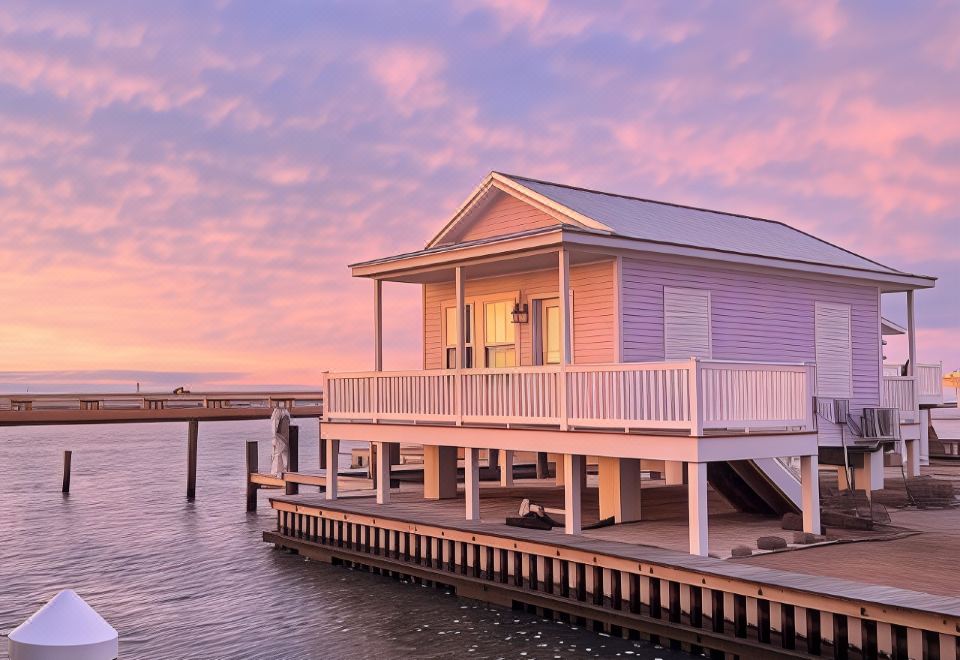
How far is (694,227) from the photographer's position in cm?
A: 2266

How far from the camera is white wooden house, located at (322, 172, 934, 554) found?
1617 cm

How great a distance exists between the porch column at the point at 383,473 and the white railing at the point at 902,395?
11.8 metres

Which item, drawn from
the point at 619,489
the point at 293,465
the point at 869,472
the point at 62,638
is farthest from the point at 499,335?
the point at 62,638

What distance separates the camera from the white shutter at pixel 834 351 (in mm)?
22828

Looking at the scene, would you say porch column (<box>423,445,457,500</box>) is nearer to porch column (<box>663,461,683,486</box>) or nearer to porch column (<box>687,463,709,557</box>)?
porch column (<box>663,461,683,486</box>)

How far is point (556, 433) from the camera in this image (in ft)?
57.6

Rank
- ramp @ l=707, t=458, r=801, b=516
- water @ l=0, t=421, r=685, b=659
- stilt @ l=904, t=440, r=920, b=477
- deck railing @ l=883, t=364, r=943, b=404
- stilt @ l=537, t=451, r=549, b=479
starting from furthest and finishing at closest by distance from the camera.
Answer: stilt @ l=537, t=451, r=549, b=479 < deck railing @ l=883, t=364, r=943, b=404 < stilt @ l=904, t=440, r=920, b=477 < ramp @ l=707, t=458, r=801, b=516 < water @ l=0, t=421, r=685, b=659

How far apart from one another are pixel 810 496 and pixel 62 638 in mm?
14720

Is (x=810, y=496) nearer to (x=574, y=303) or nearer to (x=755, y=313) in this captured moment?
(x=755, y=313)

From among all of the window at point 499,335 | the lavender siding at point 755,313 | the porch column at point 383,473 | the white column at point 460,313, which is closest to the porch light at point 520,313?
the window at point 499,335

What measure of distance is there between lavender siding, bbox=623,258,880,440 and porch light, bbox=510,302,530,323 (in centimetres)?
312

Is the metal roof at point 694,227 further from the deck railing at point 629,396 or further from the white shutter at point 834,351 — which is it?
the deck railing at point 629,396

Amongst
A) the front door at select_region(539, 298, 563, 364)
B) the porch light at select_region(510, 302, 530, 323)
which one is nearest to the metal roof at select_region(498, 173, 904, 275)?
the front door at select_region(539, 298, 563, 364)

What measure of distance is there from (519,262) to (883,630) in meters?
10.6
